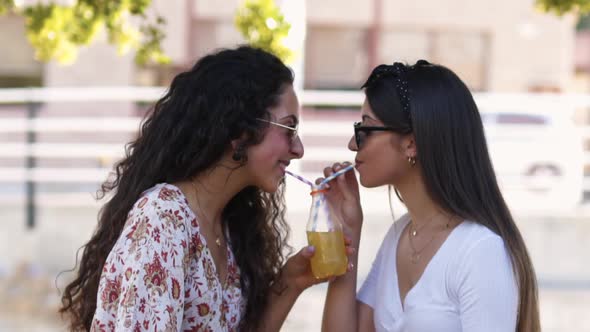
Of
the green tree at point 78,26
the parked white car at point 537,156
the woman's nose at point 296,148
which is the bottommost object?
the parked white car at point 537,156

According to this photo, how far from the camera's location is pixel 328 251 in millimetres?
2582

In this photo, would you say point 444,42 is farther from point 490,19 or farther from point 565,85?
point 565,85

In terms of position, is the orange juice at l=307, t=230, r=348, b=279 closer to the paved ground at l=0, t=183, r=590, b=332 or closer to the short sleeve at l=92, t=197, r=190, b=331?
the short sleeve at l=92, t=197, r=190, b=331

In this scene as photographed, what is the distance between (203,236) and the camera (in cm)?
236

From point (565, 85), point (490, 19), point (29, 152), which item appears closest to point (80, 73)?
point (29, 152)

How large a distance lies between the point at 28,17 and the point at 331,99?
13.7 feet

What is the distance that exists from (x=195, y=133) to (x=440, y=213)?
2.36 ft

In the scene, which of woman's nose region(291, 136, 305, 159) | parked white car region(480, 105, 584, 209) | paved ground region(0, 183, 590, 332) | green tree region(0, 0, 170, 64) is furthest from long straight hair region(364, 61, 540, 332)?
paved ground region(0, 183, 590, 332)

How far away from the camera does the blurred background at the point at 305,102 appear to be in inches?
173

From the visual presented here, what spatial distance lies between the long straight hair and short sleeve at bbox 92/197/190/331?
0.70 m

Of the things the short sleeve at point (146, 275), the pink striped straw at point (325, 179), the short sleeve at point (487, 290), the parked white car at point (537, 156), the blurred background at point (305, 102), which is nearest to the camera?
the short sleeve at point (146, 275)

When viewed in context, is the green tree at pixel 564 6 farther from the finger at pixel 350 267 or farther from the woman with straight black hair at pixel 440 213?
the finger at pixel 350 267

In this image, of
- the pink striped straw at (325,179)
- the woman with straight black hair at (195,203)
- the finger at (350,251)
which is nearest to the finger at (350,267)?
the finger at (350,251)

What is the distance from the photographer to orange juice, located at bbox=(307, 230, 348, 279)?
2576 mm
